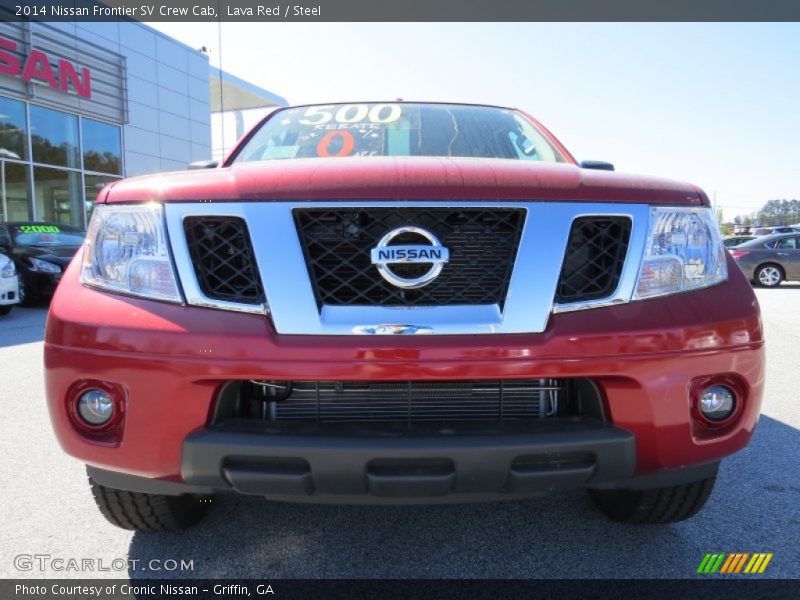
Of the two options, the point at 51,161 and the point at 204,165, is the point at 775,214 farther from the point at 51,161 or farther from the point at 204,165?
the point at 204,165

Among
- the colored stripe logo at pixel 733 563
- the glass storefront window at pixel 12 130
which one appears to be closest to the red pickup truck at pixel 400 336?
the colored stripe logo at pixel 733 563

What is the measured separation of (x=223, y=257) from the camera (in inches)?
60.6

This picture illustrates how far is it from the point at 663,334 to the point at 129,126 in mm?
18840

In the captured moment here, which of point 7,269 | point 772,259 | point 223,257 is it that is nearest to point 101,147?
point 7,269

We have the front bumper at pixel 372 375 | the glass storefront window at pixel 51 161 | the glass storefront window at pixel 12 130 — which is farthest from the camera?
the glass storefront window at pixel 51 161

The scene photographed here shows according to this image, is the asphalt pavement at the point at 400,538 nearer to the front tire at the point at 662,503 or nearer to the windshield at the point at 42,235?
the front tire at the point at 662,503

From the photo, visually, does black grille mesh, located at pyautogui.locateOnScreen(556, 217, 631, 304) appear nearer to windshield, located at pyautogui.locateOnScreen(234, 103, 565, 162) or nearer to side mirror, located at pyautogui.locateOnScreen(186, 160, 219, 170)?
windshield, located at pyautogui.locateOnScreen(234, 103, 565, 162)

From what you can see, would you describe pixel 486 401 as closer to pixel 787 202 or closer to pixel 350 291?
pixel 350 291

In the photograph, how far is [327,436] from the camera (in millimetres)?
1434

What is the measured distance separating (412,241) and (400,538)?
1.09 metres

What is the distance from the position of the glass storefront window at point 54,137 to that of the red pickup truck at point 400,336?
15.7 m

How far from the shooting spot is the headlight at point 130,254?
60.1 inches

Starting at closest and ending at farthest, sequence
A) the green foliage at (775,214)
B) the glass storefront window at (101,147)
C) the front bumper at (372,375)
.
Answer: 1. the front bumper at (372,375)
2. the glass storefront window at (101,147)
3. the green foliage at (775,214)

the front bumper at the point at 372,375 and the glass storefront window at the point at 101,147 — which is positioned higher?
the glass storefront window at the point at 101,147
